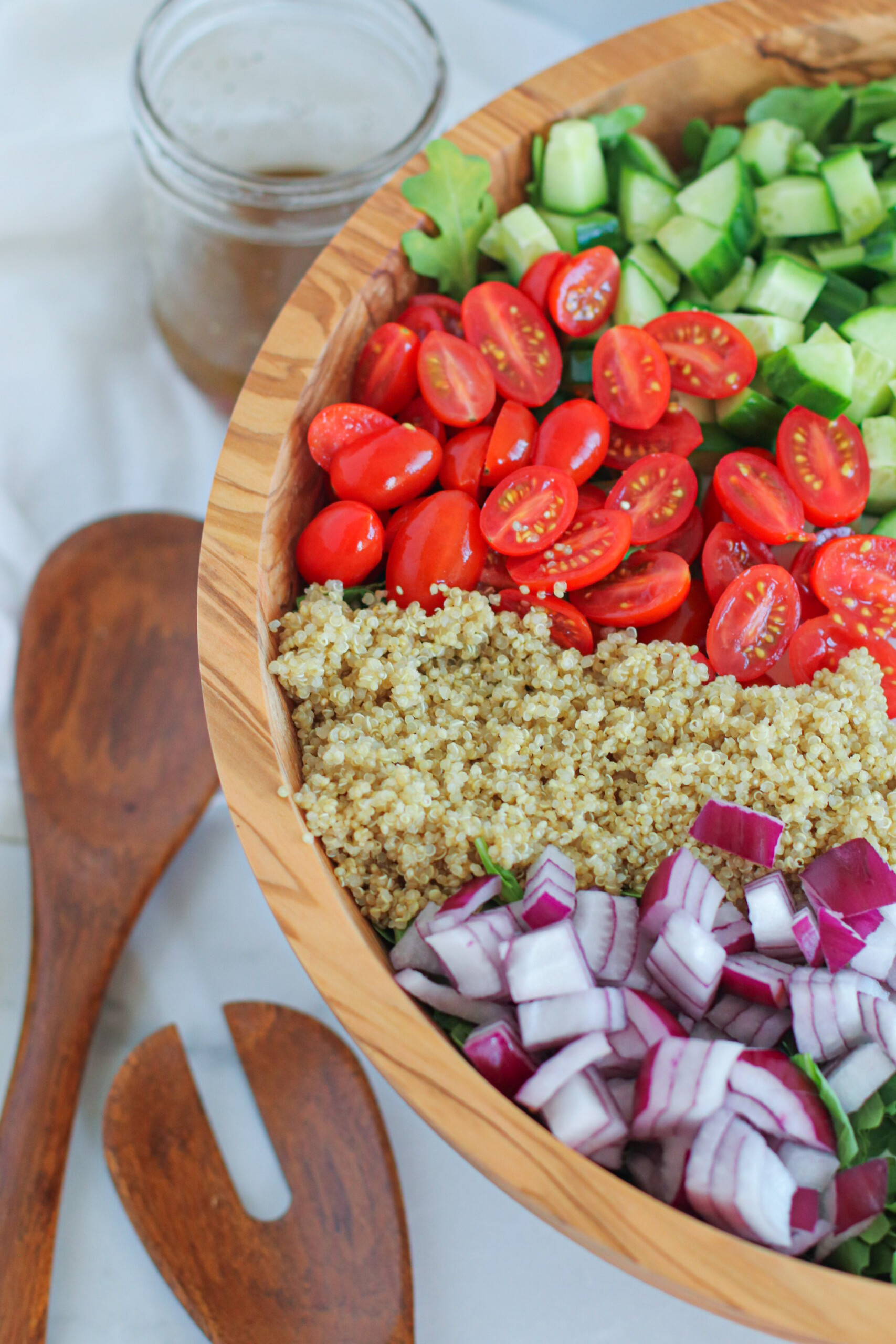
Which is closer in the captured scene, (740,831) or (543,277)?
(740,831)

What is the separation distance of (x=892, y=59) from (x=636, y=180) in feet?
1.65

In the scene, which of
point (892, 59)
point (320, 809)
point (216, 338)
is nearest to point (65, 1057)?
point (320, 809)

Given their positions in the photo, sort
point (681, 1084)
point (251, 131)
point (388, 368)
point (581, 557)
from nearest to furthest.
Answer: point (681, 1084)
point (581, 557)
point (388, 368)
point (251, 131)

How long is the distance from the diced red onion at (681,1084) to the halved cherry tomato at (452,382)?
0.82 metres

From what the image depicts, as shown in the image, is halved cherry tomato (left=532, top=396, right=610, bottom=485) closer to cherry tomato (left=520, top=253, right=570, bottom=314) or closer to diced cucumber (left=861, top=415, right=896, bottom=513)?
cherry tomato (left=520, top=253, right=570, bottom=314)

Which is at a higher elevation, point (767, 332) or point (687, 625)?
point (767, 332)

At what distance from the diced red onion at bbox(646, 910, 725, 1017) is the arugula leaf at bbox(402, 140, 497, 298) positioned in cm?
94

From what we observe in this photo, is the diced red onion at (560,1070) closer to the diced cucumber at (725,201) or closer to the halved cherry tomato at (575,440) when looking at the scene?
the halved cherry tomato at (575,440)

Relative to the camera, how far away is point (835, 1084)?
3.52ft

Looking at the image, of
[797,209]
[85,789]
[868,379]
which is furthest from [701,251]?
[85,789]

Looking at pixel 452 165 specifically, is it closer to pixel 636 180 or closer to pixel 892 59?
pixel 636 180

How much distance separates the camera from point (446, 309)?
150cm

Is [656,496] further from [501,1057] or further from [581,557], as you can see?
[501,1057]

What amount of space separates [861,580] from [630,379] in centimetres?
41
